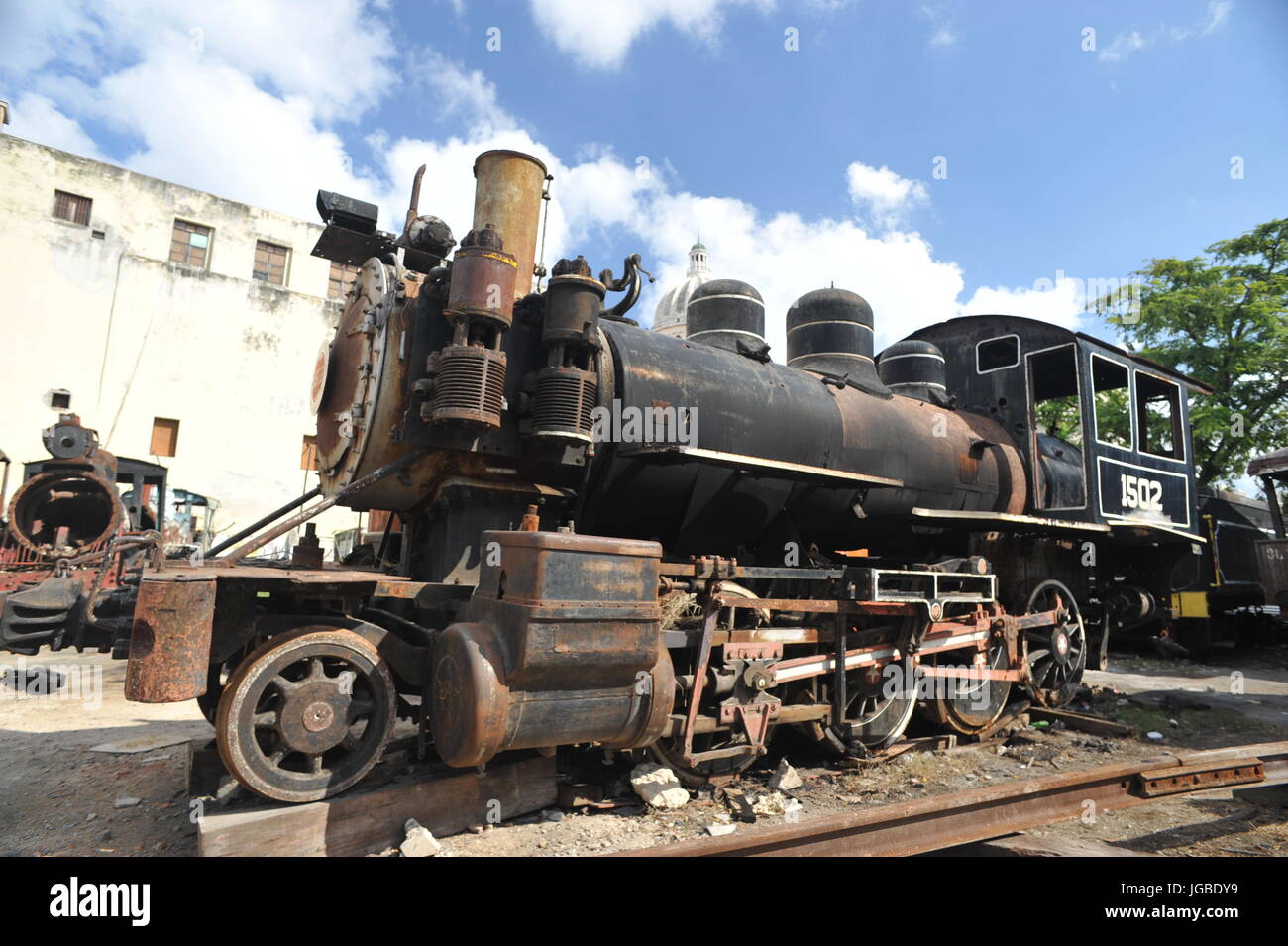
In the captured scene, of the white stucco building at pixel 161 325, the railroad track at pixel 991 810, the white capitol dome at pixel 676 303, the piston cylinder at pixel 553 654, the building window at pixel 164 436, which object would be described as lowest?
the railroad track at pixel 991 810

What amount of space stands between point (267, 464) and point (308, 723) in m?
19.9

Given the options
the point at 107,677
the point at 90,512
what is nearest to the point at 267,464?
the point at 90,512

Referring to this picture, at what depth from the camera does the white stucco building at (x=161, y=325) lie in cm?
1844

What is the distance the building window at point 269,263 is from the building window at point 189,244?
1.35 meters

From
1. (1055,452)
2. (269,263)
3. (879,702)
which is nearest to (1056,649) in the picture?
(1055,452)

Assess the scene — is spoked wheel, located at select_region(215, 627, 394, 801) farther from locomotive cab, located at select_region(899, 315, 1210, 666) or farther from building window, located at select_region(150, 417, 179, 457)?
building window, located at select_region(150, 417, 179, 457)

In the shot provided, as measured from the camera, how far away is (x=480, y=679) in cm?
304

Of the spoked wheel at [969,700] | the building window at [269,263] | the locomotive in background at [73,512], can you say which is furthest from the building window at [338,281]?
the spoked wheel at [969,700]

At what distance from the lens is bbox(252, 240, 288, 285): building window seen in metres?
22.2

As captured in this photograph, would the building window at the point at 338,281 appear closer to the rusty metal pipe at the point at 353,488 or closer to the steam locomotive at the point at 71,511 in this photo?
the steam locomotive at the point at 71,511

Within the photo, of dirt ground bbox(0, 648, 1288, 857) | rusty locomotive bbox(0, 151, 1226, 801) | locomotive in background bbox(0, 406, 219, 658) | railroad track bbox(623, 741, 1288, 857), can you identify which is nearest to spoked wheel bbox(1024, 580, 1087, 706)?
rusty locomotive bbox(0, 151, 1226, 801)
